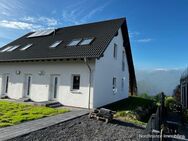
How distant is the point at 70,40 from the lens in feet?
51.4

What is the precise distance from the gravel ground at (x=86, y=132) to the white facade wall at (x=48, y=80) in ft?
12.8

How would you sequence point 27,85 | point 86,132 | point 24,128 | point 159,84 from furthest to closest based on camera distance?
point 159,84 → point 27,85 → point 86,132 → point 24,128

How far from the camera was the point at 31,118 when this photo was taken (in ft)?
28.5

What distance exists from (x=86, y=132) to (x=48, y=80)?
310 inches

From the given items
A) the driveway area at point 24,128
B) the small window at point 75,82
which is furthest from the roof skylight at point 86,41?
the driveway area at point 24,128

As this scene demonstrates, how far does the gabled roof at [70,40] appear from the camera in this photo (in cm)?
1290

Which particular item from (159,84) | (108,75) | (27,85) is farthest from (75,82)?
(159,84)

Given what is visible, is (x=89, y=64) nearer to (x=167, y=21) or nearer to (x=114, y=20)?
(x=114, y=20)

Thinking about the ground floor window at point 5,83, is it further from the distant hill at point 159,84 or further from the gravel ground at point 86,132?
the distant hill at point 159,84

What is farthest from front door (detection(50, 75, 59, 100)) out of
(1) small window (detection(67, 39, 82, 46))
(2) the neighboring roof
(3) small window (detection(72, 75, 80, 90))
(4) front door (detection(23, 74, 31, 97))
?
(1) small window (detection(67, 39, 82, 46))

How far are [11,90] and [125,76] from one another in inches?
436

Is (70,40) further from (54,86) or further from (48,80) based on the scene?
(54,86)

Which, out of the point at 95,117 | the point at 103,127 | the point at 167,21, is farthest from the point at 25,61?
the point at 167,21

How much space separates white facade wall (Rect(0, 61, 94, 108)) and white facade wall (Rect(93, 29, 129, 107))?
71cm
